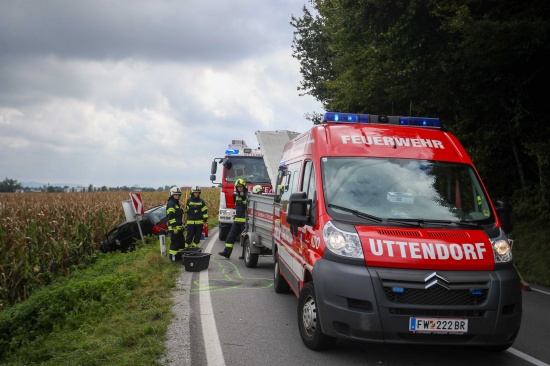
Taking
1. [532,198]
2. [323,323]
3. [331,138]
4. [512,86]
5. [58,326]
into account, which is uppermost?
[512,86]

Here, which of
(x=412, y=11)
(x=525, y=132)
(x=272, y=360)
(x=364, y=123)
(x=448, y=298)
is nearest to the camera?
(x=448, y=298)

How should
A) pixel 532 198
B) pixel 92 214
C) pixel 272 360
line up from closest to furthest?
1. pixel 272 360
2. pixel 532 198
3. pixel 92 214

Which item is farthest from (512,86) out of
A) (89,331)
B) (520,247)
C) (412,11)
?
(89,331)

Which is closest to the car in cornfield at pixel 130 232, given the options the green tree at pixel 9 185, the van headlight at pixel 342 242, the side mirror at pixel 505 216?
the van headlight at pixel 342 242

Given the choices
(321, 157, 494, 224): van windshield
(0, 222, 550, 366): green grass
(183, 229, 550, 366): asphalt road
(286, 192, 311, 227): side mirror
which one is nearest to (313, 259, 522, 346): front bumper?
(183, 229, 550, 366): asphalt road

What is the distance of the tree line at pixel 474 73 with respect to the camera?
400 inches

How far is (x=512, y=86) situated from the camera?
1264 centimetres

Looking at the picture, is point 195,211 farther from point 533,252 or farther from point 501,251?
point 533,252

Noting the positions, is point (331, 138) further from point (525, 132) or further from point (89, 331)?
point (525, 132)

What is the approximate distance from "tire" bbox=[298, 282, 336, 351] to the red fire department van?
0.04ft

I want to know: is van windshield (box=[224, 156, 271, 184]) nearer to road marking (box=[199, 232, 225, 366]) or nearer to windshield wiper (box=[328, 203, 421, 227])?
road marking (box=[199, 232, 225, 366])

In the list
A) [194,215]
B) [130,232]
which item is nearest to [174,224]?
[194,215]

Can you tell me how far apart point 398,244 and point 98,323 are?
4.41m

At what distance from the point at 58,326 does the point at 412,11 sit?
396 inches
